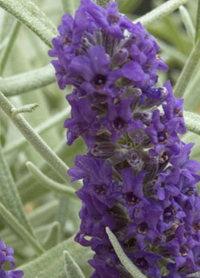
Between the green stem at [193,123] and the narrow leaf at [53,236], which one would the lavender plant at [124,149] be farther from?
the narrow leaf at [53,236]

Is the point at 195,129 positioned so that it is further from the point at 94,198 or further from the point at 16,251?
the point at 16,251

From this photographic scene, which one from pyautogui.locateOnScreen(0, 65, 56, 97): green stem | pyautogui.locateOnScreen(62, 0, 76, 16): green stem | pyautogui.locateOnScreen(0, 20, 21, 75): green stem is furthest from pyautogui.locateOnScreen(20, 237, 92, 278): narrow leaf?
pyautogui.locateOnScreen(62, 0, 76, 16): green stem

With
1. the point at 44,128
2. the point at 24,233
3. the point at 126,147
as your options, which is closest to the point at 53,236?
the point at 24,233

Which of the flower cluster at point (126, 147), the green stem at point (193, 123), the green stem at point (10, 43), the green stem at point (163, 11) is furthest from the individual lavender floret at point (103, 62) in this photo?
the green stem at point (10, 43)

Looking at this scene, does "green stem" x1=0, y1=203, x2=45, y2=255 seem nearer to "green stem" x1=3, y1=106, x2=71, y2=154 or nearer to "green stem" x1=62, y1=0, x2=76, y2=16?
"green stem" x1=3, y1=106, x2=71, y2=154

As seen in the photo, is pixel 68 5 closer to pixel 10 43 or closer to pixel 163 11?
pixel 10 43

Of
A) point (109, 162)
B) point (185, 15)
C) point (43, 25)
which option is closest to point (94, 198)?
point (109, 162)

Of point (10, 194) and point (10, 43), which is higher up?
point (10, 43)
